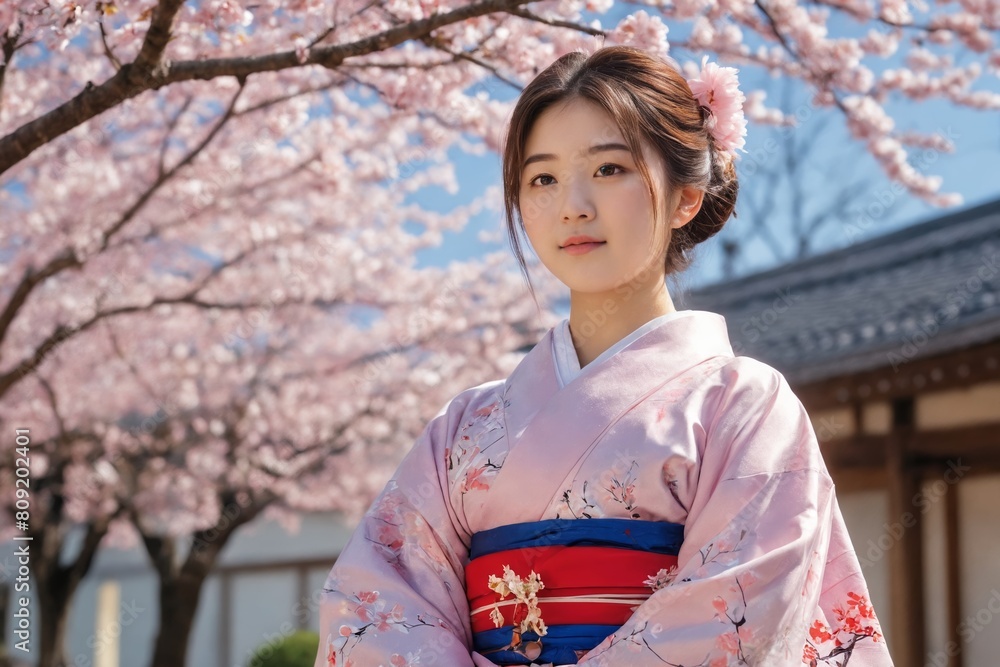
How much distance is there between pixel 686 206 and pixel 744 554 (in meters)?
0.81

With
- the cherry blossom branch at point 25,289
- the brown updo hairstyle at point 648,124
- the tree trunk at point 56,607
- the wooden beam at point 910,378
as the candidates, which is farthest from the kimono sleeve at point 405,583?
the tree trunk at point 56,607

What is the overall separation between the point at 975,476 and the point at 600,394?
17.2ft

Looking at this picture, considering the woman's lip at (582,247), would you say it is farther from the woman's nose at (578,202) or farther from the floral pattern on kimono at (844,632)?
the floral pattern on kimono at (844,632)

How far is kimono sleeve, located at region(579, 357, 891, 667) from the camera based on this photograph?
1880 millimetres

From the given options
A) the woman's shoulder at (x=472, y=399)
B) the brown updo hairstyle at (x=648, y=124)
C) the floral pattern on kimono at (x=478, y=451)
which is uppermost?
the brown updo hairstyle at (x=648, y=124)

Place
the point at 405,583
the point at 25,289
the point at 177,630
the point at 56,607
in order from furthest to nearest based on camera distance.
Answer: the point at 56,607
the point at 177,630
the point at 25,289
the point at 405,583

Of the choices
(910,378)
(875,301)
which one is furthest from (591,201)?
(875,301)

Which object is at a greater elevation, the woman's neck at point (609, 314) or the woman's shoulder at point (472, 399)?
the woman's neck at point (609, 314)

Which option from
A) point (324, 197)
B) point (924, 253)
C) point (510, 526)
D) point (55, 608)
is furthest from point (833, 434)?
point (55, 608)

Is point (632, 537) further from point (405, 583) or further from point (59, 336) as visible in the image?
point (59, 336)

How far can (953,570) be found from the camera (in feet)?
21.4

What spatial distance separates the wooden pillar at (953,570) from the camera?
21.2 ft

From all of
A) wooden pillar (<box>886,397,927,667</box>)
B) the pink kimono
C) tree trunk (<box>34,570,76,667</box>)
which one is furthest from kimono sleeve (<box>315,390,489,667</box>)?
tree trunk (<box>34,570,76,667</box>)

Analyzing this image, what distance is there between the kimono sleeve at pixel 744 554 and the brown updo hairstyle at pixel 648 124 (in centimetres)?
50
